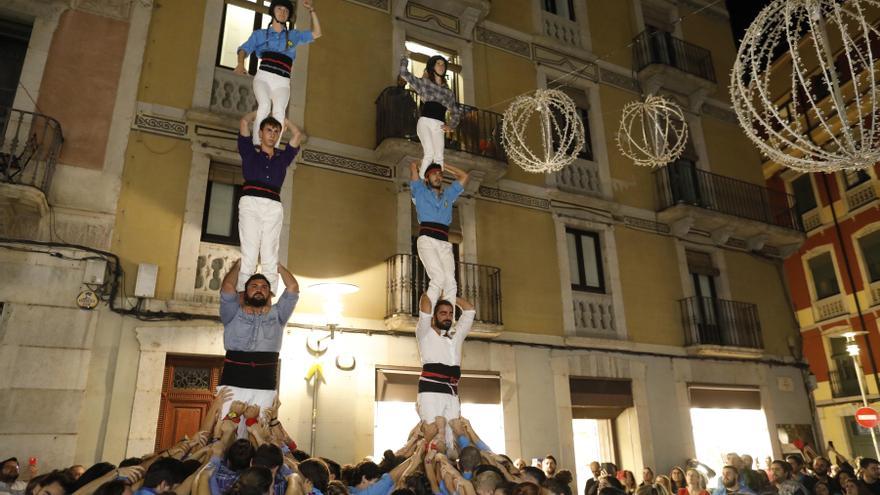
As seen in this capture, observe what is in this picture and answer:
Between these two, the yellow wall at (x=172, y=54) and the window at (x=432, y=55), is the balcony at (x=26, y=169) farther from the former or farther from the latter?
the window at (x=432, y=55)

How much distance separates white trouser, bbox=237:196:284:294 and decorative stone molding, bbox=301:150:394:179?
14.3 ft

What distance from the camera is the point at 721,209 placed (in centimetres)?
1326

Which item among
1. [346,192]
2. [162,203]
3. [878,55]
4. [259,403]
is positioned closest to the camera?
[259,403]

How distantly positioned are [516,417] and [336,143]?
5225 millimetres

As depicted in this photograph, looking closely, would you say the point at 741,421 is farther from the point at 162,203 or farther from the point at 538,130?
the point at 162,203

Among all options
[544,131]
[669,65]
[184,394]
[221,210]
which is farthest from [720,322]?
[184,394]

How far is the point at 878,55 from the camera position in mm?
17219

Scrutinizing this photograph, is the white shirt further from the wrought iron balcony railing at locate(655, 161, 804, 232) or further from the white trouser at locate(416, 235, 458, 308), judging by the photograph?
the wrought iron balcony railing at locate(655, 161, 804, 232)

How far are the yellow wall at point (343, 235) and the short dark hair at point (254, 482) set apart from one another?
223 inches

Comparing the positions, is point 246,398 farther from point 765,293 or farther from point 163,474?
point 765,293

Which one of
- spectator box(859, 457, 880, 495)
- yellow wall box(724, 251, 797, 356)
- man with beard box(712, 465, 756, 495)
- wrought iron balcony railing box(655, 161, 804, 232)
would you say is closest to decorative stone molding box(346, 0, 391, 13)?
wrought iron balcony railing box(655, 161, 804, 232)

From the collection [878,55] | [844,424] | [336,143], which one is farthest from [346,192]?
[844,424]

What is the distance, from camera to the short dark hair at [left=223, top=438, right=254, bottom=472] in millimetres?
3889

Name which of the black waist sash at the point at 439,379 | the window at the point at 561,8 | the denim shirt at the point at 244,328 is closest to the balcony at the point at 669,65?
the window at the point at 561,8
